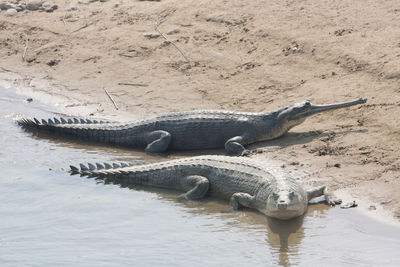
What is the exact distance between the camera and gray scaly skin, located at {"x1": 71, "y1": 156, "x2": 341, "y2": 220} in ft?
23.5

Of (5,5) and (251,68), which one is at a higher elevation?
(5,5)

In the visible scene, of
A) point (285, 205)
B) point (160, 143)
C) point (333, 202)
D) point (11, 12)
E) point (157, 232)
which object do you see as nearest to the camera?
point (285, 205)

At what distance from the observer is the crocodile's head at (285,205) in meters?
6.93

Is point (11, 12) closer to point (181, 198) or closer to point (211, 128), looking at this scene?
point (211, 128)

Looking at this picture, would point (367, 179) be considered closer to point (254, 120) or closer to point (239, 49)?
point (254, 120)

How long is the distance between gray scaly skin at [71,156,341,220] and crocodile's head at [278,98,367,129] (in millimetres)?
1738

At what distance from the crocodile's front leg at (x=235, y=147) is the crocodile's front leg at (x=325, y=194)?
194 cm

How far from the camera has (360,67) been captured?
10.9 metres

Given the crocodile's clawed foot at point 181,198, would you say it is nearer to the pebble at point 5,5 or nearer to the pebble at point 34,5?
the pebble at point 34,5

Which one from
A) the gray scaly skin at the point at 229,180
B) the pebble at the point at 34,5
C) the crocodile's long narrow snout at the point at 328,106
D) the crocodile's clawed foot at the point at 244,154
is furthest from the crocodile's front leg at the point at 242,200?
the pebble at the point at 34,5

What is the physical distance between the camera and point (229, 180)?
8016 mm

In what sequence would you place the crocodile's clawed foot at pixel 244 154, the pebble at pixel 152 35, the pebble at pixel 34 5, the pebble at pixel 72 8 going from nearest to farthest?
1. the crocodile's clawed foot at pixel 244 154
2. the pebble at pixel 152 35
3. the pebble at pixel 72 8
4. the pebble at pixel 34 5

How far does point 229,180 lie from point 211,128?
1986 millimetres

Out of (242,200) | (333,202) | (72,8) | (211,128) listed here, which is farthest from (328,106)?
(72,8)
